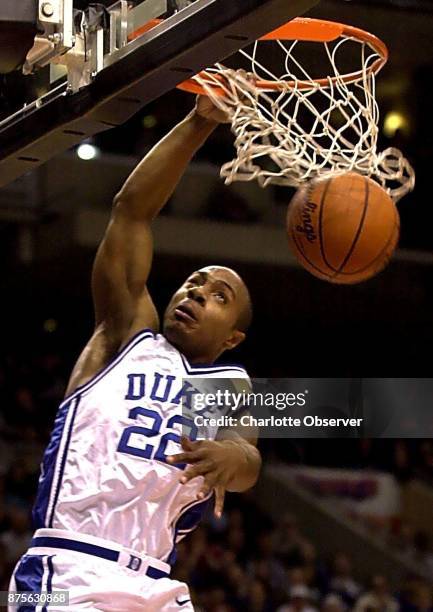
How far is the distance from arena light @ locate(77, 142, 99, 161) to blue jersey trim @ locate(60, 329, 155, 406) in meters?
6.56

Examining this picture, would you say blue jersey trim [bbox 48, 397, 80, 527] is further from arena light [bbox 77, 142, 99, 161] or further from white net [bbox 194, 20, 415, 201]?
arena light [bbox 77, 142, 99, 161]

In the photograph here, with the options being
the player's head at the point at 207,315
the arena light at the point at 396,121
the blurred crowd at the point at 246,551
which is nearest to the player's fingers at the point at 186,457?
the player's head at the point at 207,315

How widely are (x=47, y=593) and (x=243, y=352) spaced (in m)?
7.45

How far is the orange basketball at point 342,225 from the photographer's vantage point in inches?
134

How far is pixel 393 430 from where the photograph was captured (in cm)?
888

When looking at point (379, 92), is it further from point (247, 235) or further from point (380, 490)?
point (380, 490)

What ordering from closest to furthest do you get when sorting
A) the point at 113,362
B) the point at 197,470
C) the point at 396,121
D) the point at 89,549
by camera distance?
the point at 197,470
the point at 89,549
the point at 113,362
the point at 396,121

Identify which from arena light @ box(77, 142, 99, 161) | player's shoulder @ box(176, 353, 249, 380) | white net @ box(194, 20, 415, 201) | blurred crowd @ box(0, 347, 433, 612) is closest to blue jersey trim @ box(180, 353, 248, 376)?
player's shoulder @ box(176, 353, 249, 380)

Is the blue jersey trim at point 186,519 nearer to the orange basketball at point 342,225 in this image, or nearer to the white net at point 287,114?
the orange basketball at point 342,225

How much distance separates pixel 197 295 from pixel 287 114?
2.15 feet

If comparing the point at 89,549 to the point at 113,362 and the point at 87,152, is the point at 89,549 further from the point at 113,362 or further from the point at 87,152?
the point at 87,152

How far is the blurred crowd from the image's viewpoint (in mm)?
7594

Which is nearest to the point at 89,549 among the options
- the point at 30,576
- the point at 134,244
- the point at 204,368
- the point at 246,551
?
the point at 30,576

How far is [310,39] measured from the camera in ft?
11.4
